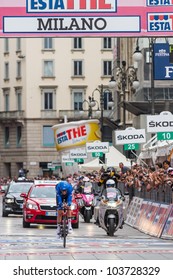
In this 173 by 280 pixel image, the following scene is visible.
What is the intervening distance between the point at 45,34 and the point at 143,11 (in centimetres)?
210

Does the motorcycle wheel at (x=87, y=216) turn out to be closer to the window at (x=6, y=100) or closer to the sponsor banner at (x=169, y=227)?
the sponsor banner at (x=169, y=227)

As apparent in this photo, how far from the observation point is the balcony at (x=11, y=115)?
111m

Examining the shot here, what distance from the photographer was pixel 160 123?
33.4 metres

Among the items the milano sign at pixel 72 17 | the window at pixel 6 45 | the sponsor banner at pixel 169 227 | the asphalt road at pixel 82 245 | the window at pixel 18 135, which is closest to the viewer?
the asphalt road at pixel 82 245

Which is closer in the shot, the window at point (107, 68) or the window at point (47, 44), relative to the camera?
the window at point (47, 44)

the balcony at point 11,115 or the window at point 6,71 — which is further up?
the window at point 6,71

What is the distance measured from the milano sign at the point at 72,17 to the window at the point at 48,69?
89.6m

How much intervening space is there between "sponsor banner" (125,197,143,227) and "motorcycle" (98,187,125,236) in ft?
12.6

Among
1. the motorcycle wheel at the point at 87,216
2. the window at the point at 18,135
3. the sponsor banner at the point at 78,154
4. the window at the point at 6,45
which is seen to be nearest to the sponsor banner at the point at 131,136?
the motorcycle wheel at the point at 87,216

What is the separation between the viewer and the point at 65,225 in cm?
2503

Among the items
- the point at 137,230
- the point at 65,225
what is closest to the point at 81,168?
the point at 137,230

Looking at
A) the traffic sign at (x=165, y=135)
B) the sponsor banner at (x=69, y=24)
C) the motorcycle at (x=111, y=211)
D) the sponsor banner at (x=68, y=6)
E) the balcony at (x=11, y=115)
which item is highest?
the sponsor banner at (x=68, y=6)

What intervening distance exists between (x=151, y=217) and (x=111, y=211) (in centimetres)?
128
